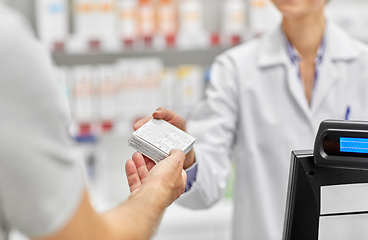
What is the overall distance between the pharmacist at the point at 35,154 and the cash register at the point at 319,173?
38cm

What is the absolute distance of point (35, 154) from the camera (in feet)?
1.56

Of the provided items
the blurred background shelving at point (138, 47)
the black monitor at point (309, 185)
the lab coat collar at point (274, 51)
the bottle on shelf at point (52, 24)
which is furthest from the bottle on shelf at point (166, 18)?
the black monitor at point (309, 185)

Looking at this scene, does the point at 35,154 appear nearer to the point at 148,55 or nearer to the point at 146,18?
the point at 146,18

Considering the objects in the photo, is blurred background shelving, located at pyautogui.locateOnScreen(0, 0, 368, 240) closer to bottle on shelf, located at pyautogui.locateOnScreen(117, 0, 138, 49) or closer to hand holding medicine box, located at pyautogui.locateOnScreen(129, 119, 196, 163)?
bottle on shelf, located at pyautogui.locateOnScreen(117, 0, 138, 49)

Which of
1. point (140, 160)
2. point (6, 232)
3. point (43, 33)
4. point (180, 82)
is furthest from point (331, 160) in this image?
point (43, 33)

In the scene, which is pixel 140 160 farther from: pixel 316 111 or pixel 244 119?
pixel 316 111

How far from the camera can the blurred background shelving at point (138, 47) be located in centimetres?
221

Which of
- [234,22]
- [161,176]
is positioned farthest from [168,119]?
[234,22]

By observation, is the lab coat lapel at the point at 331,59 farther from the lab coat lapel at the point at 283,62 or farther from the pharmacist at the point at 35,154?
the pharmacist at the point at 35,154

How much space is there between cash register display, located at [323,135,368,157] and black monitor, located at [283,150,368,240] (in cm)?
4

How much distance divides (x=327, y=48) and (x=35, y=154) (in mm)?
1097

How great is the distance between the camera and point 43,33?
2.20 metres

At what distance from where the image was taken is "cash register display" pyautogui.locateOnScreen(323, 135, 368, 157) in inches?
26.6

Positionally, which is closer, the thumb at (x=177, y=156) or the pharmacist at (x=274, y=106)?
the thumb at (x=177, y=156)
